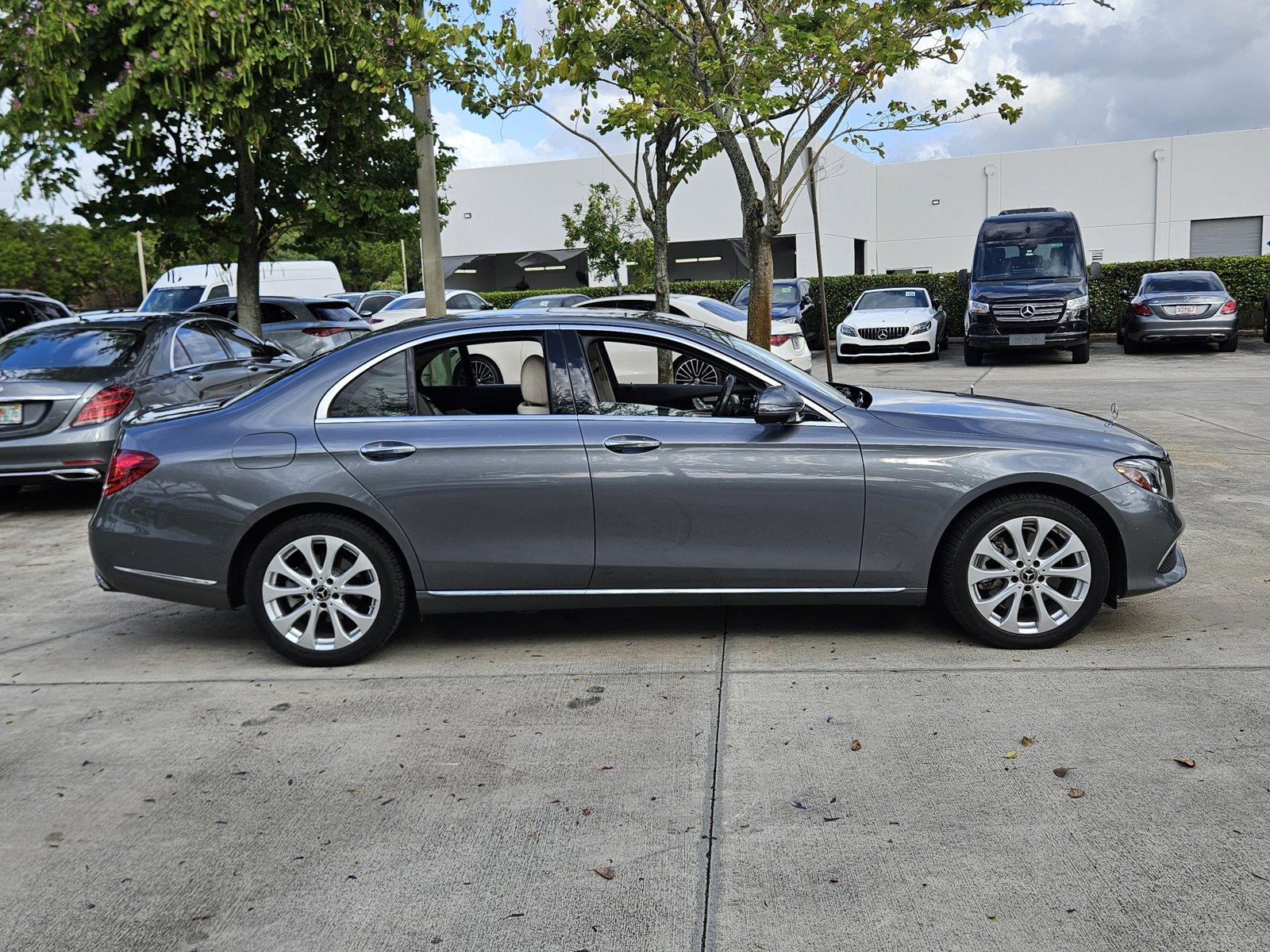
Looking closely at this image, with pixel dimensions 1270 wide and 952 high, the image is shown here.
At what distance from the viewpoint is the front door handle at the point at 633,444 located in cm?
506

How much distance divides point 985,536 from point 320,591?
9.48ft

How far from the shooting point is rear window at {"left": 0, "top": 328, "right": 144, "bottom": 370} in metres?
9.17

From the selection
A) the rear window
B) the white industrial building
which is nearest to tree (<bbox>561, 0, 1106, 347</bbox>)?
the rear window

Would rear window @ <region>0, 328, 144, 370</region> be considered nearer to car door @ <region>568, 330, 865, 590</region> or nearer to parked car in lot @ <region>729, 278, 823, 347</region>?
car door @ <region>568, 330, 865, 590</region>

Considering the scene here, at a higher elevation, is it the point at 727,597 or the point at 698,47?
the point at 698,47

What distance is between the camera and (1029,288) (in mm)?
20688

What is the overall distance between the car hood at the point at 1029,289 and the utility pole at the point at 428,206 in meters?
11.5

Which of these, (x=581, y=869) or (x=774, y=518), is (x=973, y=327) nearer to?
(x=774, y=518)

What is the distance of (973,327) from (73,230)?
49.4 meters

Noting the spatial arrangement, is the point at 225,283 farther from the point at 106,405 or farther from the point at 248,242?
the point at 106,405

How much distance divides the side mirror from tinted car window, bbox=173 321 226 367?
249 inches

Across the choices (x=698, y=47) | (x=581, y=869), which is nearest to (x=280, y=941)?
(x=581, y=869)

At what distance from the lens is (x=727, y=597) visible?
5.15 metres

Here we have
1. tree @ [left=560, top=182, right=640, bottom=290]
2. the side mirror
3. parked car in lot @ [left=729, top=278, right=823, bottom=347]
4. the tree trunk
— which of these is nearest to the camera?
the side mirror
